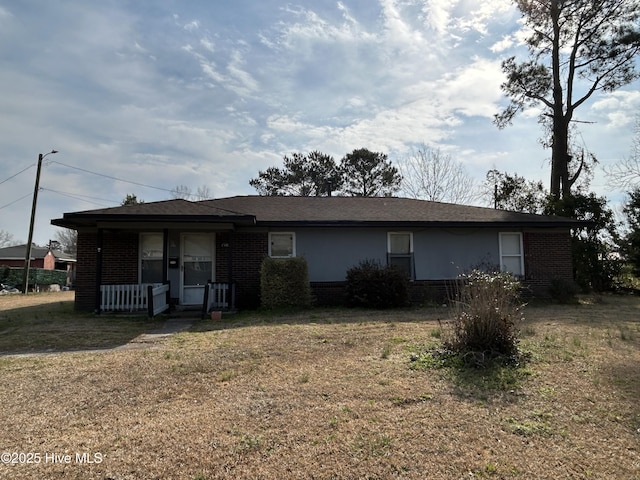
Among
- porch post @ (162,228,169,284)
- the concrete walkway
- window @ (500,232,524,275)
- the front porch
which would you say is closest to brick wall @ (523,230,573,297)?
window @ (500,232,524,275)

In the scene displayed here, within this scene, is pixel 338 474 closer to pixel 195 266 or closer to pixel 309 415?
pixel 309 415

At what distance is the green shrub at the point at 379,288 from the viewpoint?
35.6 ft

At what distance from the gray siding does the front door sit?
101 inches

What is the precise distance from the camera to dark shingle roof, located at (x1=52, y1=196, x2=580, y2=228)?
10.1 m

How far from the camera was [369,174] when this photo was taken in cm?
2989

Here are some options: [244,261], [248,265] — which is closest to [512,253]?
[248,265]

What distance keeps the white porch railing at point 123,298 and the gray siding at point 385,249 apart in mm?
4359

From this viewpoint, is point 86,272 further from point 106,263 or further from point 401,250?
point 401,250

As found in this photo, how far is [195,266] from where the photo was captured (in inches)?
456

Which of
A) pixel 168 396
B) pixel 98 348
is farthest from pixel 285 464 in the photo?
pixel 98 348

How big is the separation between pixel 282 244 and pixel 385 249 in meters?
3.12

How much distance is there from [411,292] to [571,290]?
15.3ft

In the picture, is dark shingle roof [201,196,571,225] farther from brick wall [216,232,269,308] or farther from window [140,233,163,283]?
window [140,233,163,283]

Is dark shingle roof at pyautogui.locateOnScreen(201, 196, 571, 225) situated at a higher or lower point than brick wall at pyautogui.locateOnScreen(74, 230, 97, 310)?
higher
